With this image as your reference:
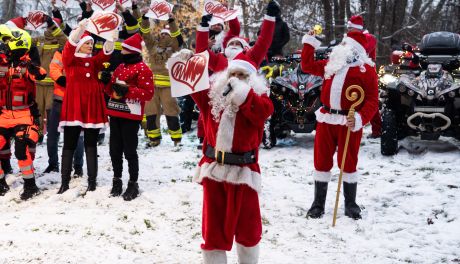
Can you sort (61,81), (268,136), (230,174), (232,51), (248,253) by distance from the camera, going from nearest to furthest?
(230,174) < (248,253) < (232,51) < (61,81) < (268,136)

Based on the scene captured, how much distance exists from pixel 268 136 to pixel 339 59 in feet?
13.2

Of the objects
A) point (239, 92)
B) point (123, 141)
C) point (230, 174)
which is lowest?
point (123, 141)

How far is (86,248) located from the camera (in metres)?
5.00

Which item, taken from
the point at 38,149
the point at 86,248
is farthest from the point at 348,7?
the point at 86,248

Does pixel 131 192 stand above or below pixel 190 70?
below

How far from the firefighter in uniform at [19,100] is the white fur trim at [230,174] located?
3.50 m

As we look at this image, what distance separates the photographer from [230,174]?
3.95 meters

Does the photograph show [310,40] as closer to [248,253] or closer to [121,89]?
[121,89]

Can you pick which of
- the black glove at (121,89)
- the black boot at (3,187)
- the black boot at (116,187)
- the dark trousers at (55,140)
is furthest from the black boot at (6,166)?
Result: the black glove at (121,89)

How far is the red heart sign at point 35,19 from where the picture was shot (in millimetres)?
8219

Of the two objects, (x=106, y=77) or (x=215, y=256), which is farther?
(x=106, y=77)

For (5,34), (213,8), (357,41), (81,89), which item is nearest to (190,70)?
(357,41)

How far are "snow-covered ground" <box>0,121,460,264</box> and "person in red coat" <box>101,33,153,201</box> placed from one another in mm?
421

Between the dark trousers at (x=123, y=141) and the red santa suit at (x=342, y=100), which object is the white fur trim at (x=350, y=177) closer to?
the red santa suit at (x=342, y=100)
